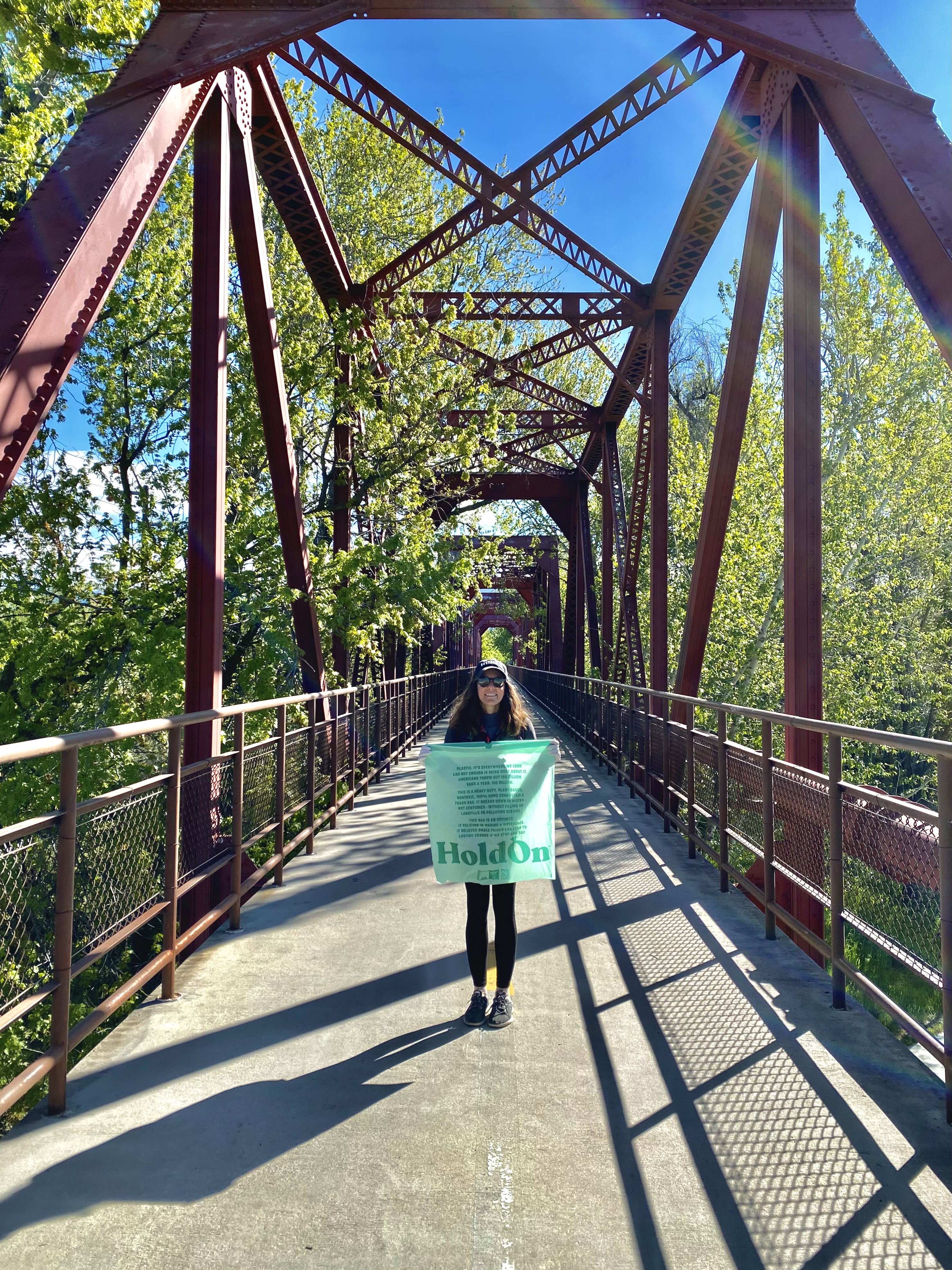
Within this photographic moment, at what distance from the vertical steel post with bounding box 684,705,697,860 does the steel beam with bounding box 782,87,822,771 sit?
128 cm

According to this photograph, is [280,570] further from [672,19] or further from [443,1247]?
[443,1247]

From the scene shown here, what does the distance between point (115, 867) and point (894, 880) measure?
2908 mm

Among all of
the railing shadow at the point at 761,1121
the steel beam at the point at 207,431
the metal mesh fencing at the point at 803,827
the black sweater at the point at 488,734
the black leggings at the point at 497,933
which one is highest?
the steel beam at the point at 207,431

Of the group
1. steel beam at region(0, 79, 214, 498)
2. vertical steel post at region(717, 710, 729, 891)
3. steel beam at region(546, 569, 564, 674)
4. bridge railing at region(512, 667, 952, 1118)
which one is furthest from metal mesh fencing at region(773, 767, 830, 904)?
steel beam at region(546, 569, 564, 674)

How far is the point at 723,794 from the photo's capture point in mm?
5703

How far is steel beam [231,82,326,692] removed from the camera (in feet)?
21.7

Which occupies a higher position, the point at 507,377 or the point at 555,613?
the point at 507,377

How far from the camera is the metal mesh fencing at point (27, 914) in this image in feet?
8.70

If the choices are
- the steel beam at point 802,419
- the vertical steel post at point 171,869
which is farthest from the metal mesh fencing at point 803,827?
the vertical steel post at point 171,869

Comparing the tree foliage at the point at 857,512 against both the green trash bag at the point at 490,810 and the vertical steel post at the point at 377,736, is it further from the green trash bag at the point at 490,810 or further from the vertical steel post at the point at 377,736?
the green trash bag at the point at 490,810

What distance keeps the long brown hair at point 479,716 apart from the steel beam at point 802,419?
202cm

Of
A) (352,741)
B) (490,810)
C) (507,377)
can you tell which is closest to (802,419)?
(490,810)

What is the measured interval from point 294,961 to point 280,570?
249 inches

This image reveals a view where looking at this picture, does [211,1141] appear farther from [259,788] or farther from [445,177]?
[445,177]
